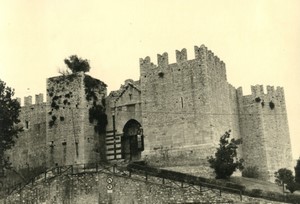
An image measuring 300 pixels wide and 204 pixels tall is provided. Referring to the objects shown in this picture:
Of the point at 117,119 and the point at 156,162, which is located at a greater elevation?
the point at 117,119

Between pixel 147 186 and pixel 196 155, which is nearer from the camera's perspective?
pixel 147 186

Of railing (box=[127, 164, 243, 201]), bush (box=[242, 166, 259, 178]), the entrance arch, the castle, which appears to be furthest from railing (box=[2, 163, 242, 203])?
bush (box=[242, 166, 259, 178])

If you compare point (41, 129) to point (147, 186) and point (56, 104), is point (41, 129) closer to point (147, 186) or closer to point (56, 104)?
point (56, 104)

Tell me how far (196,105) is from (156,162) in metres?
4.38

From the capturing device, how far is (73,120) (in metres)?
36.9

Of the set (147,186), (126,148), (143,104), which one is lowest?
(147,186)

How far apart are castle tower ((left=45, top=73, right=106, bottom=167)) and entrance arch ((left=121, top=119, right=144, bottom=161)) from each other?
5.14 ft

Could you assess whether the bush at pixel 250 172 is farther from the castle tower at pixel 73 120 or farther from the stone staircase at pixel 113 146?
the castle tower at pixel 73 120

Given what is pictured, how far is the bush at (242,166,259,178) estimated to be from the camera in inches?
1393

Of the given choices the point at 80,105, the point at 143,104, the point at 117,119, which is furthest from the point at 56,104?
the point at 143,104

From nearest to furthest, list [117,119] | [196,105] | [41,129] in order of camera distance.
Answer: [196,105], [117,119], [41,129]

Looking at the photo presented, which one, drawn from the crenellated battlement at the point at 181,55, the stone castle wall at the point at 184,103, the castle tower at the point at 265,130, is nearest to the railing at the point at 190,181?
the stone castle wall at the point at 184,103

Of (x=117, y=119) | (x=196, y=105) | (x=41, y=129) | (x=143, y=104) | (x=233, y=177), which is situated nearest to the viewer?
(x=233, y=177)

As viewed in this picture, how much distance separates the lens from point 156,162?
33.5 meters
